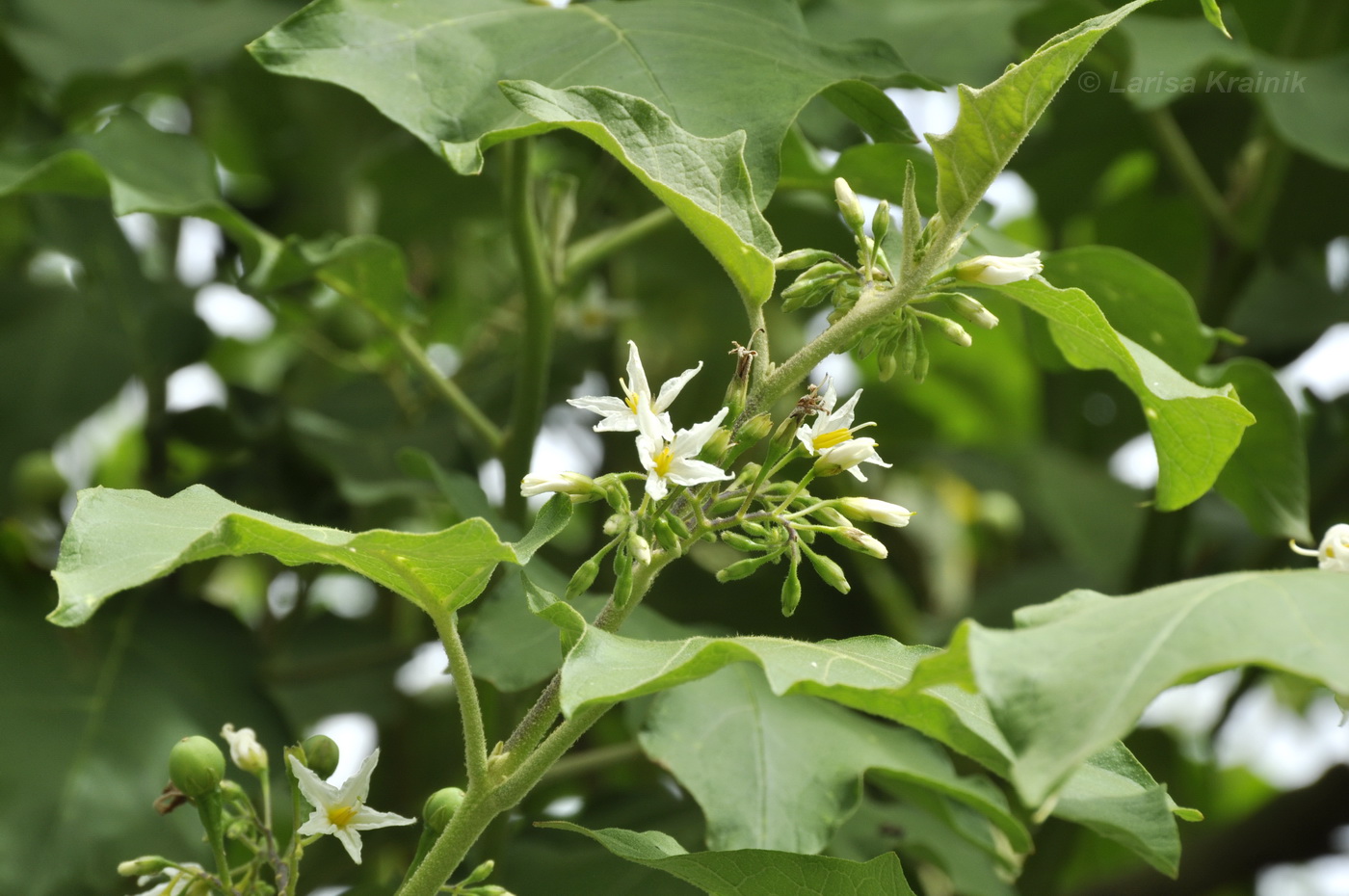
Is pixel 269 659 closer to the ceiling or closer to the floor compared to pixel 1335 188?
closer to the floor

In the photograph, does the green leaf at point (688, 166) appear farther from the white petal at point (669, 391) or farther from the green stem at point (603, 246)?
the green stem at point (603, 246)

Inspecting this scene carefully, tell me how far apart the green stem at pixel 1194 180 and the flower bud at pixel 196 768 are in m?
1.07

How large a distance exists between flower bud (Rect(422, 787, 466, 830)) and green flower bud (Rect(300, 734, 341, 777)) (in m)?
0.07

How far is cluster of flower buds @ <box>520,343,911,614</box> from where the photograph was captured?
59 centimetres

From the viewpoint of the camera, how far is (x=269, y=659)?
1420 millimetres

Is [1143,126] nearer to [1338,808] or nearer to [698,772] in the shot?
[1338,808]

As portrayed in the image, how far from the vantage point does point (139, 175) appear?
1.04 meters

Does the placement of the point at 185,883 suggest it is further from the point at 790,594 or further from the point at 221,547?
the point at 790,594

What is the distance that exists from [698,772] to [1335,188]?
44.2 inches

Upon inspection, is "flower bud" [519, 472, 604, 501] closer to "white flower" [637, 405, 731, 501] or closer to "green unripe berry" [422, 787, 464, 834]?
"white flower" [637, 405, 731, 501]

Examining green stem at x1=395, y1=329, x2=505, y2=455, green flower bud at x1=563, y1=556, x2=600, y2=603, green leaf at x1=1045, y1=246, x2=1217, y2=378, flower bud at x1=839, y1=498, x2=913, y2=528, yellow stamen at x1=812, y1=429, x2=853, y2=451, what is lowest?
Result: green stem at x1=395, y1=329, x2=505, y2=455

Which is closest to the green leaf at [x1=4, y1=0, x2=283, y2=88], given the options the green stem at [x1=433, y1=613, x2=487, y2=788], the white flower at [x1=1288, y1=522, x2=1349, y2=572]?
the green stem at [x1=433, y1=613, x2=487, y2=788]

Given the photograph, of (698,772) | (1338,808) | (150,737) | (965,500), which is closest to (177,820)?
(150,737)

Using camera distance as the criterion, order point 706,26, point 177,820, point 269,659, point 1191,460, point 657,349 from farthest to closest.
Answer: point 657,349 → point 269,659 → point 177,820 → point 706,26 → point 1191,460
